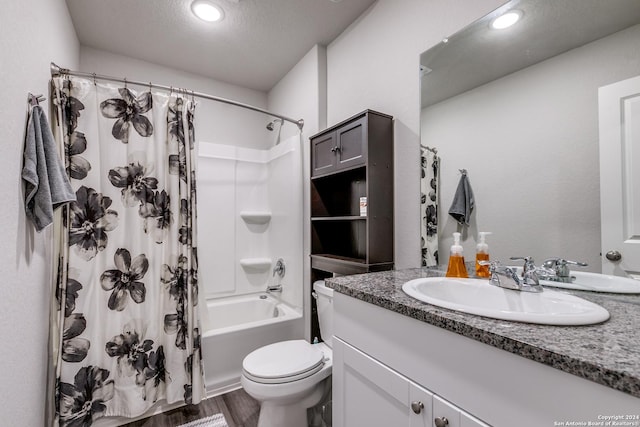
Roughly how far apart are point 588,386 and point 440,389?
1.05 ft

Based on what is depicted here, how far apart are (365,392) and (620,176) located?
3.48ft

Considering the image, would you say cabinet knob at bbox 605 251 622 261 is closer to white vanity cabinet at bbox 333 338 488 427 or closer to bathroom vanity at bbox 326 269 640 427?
bathroom vanity at bbox 326 269 640 427

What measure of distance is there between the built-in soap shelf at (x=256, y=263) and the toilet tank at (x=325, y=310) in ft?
3.33

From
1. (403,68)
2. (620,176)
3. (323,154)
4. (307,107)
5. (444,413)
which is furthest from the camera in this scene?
(307,107)

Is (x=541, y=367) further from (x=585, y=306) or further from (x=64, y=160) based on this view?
(x=64, y=160)

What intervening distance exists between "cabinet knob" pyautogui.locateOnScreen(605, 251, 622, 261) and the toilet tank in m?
1.27

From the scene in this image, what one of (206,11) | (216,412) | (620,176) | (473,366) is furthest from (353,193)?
(216,412)

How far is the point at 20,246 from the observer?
109 centimetres

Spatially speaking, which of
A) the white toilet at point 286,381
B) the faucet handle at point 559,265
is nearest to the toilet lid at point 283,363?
the white toilet at point 286,381

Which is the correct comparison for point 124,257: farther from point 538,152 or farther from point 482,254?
point 538,152

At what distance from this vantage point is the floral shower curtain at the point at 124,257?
1507mm

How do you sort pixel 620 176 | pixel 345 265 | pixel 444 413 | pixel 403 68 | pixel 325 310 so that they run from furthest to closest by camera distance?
1. pixel 325 310
2. pixel 345 265
3. pixel 403 68
4. pixel 620 176
5. pixel 444 413

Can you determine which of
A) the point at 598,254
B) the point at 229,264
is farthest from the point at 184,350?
the point at 598,254

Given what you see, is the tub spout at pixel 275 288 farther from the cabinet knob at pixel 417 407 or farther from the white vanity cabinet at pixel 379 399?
the cabinet knob at pixel 417 407
